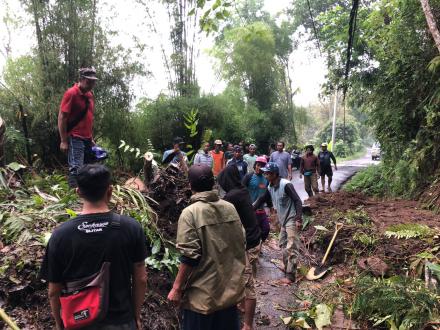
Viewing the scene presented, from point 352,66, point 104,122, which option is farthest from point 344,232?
point 352,66

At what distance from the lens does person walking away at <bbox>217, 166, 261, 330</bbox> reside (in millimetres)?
3592

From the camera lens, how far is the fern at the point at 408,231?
5210 millimetres

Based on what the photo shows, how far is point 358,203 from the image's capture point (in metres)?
8.70

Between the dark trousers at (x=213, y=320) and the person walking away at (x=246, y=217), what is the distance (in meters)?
0.87

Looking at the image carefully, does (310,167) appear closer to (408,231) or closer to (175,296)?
(408,231)

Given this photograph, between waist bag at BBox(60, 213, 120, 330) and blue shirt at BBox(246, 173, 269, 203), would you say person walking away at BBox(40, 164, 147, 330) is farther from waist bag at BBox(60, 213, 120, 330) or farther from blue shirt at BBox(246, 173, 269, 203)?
blue shirt at BBox(246, 173, 269, 203)

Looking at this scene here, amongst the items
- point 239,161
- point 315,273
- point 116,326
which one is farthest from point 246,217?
point 239,161

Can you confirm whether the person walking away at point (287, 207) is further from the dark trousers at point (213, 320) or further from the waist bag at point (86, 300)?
the waist bag at point (86, 300)

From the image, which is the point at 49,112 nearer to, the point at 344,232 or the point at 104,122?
the point at 104,122

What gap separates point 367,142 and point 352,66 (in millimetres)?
56633

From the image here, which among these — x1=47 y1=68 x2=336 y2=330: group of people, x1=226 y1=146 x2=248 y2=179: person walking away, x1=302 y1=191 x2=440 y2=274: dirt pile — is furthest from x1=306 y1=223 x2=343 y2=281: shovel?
x1=226 y1=146 x2=248 y2=179: person walking away

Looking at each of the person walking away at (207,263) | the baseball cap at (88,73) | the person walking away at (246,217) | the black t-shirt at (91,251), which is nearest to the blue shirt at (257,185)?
the person walking away at (246,217)

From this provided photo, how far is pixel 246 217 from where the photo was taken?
12.3ft

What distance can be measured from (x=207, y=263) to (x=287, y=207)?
2.97m
